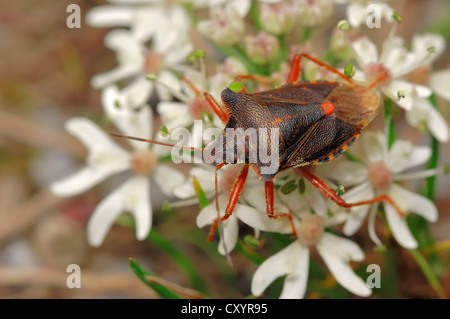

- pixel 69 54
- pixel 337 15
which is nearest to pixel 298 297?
pixel 337 15

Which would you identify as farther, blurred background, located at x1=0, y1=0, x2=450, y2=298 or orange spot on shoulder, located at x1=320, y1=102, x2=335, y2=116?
blurred background, located at x1=0, y1=0, x2=450, y2=298

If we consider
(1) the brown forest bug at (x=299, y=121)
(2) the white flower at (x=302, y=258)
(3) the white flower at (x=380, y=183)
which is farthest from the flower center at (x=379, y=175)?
(2) the white flower at (x=302, y=258)

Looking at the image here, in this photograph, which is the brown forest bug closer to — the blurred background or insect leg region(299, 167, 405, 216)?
insect leg region(299, 167, 405, 216)

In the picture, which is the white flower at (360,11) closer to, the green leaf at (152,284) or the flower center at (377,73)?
the flower center at (377,73)

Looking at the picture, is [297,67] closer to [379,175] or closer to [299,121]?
[299,121]

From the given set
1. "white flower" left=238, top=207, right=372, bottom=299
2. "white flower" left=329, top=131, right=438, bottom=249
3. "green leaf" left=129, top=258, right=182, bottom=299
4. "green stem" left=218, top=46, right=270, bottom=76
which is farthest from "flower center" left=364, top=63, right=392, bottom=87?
"green leaf" left=129, top=258, right=182, bottom=299
